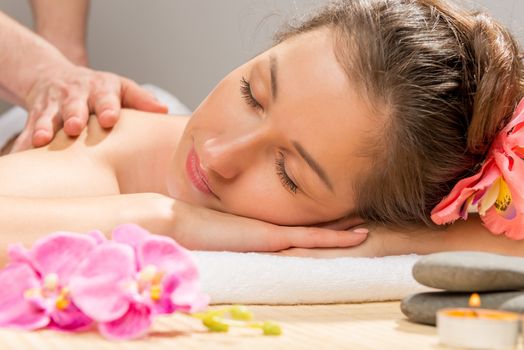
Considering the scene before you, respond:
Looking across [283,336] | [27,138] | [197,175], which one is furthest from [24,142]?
[283,336]

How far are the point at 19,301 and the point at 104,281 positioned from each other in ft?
0.36

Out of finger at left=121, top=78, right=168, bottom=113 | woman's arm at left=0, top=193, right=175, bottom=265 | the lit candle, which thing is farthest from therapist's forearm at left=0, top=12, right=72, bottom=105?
the lit candle

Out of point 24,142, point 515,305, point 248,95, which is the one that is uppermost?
point 248,95

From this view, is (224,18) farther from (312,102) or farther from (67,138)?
(312,102)

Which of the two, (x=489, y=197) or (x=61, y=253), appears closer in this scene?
(x=61, y=253)

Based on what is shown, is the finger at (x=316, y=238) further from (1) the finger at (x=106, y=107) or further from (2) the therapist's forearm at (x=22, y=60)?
(2) the therapist's forearm at (x=22, y=60)

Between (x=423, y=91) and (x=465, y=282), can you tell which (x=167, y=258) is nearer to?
(x=465, y=282)

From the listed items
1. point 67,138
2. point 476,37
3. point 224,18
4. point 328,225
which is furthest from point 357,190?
point 224,18

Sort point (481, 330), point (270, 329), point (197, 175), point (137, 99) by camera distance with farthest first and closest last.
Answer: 1. point (137, 99)
2. point (197, 175)
3. point (270, 329)
4. point (481, 330)

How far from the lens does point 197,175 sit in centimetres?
156

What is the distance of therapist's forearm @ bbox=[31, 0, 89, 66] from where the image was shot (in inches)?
104

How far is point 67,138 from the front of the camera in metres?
1.76

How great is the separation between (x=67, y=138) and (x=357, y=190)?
25.0 inches

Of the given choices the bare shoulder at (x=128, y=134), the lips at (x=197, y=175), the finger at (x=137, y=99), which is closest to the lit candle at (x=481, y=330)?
the lips at (x=197, y=175)
